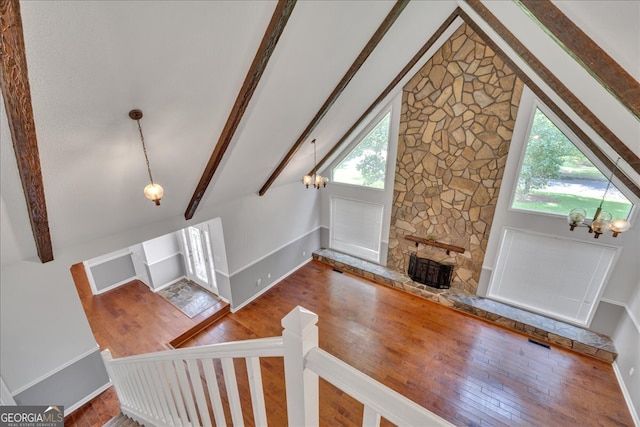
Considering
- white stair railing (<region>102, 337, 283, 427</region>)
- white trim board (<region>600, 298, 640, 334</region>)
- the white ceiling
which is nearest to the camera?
white stair railing (<region>102, 337, 283, 427</region>)

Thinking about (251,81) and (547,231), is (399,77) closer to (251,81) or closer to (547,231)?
(251,81)

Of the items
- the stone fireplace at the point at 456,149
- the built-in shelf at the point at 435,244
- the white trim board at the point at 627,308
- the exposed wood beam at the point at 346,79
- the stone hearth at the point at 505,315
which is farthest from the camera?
the built-in shelf at the point at 435,244

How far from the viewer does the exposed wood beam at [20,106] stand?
1.46 m

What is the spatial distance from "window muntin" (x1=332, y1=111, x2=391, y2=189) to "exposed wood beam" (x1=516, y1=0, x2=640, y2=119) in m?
3.83

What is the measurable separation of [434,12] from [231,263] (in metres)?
5.40

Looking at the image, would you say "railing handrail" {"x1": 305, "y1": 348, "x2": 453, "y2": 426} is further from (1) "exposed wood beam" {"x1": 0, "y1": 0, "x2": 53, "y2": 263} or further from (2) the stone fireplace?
(2) the stone fireplace

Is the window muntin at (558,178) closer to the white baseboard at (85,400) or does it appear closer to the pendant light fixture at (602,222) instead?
the pendant light fixture at (602,222)

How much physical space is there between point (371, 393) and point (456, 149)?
17.8 ft

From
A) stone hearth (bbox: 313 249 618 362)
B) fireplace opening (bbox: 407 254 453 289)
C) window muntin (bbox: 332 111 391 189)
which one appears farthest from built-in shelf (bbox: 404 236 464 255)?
window muntin (bbox: 332 111 391 189)

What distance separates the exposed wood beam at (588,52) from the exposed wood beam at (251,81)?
1909 mm

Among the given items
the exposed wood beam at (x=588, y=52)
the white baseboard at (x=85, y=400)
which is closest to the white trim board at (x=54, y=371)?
the white baseboard at (x=85, y=400)

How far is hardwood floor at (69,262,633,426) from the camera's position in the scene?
3674 mm

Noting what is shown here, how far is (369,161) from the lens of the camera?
6.46m

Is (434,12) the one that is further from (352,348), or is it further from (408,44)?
(352,348)
